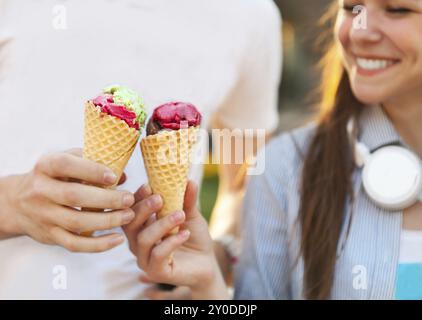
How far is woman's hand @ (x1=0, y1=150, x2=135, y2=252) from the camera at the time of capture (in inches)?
53.3

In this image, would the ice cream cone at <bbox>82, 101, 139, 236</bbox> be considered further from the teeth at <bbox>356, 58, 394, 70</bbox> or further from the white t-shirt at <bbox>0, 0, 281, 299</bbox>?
the teeth at <bbox>356, 58, 394, 70</bbox>

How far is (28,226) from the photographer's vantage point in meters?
1.52

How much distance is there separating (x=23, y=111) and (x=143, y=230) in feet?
1.34

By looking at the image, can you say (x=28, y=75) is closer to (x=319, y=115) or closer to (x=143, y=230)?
(x=143, y=230)

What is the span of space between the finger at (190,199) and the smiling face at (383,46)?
2.01 ft

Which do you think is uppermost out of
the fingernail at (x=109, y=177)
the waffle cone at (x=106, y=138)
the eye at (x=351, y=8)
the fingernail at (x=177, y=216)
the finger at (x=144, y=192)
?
the eye at (x=351, y=8)

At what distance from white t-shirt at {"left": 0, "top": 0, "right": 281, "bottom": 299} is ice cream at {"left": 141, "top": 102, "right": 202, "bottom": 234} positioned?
0.25 metres

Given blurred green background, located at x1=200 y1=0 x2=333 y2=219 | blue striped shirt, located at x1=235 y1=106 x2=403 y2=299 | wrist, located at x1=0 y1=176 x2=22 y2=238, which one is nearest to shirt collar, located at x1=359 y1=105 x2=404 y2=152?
blue striped shirt, located at x1=235 y1=106 x2=403 y2=299

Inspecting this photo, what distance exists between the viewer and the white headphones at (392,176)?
6.23 feet

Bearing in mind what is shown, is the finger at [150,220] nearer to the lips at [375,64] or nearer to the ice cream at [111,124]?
the ice cream at [111,124]

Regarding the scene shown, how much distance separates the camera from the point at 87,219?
1.39 meters

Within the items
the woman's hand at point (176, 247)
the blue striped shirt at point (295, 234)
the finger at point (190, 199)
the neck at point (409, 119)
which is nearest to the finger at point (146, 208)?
the woman's hand at point (176, 247)

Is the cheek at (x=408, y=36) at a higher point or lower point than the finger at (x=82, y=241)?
higher
